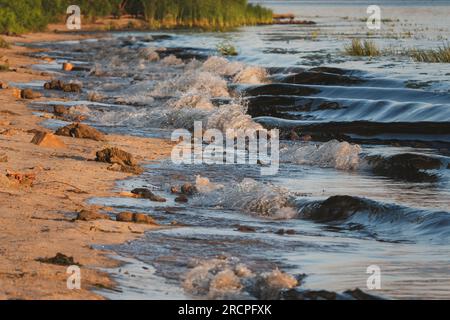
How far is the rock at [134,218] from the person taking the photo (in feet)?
31.7

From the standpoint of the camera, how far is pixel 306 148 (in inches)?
627

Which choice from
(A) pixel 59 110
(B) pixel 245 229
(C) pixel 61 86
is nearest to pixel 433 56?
(C) pixel 61 86

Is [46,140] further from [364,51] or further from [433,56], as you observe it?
[364,51]

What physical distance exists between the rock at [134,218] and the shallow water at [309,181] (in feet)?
0.76

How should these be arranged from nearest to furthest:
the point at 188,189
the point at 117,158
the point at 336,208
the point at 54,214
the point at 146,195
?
the point at 54,214
the point at 336,208
the point at 146,195
the point at 188,189
the point at 117,158

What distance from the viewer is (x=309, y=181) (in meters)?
13.3

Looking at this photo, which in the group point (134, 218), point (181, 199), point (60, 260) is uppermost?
point (60, 260)

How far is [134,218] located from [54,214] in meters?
0.76

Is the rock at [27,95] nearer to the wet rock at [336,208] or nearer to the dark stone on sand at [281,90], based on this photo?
the dark stone on sand at [281,90]

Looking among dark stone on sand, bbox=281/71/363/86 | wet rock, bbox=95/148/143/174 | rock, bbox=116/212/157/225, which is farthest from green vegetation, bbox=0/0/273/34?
rock, bbox=116/212/157/225

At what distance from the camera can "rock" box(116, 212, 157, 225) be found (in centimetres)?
966

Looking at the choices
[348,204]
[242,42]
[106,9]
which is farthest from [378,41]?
[348,204]

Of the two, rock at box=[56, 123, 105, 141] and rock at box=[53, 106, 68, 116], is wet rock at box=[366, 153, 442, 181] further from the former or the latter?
rock at box=[53, 106, 68, 116]

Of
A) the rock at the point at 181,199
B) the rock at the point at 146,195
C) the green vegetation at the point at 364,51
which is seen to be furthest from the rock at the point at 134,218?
the green vegetation at the point at 364,51
